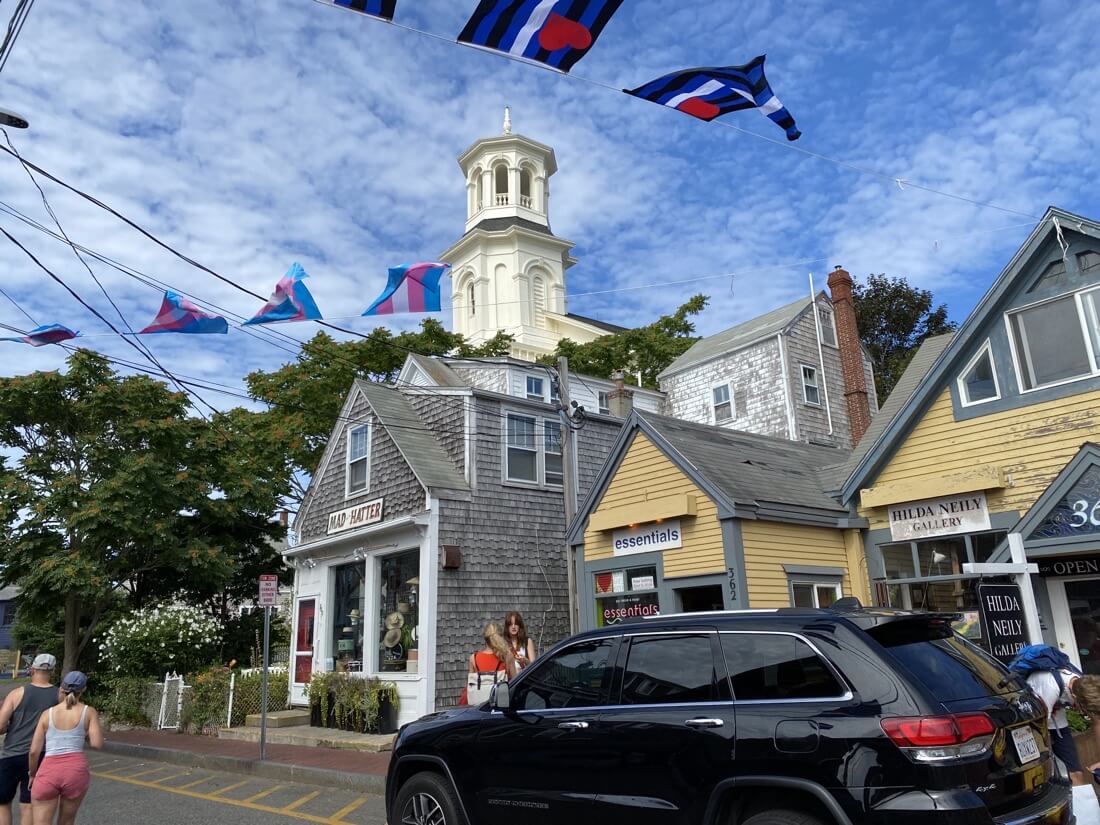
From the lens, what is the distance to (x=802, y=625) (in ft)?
15.5

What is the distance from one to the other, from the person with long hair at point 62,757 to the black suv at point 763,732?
3.18 m

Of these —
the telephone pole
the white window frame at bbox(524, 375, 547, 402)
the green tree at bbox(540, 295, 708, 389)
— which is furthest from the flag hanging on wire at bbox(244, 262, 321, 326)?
the green tree at bbox(540, 295, 708, 389)

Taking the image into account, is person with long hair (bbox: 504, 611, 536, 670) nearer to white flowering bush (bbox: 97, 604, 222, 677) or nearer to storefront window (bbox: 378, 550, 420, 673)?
storefront window (bbox: 378, 550, 420, 673)

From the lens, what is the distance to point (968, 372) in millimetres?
11648

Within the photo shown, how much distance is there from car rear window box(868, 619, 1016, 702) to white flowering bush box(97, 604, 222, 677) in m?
19.3

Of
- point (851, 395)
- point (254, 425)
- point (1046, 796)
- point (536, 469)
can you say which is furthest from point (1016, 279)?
point (254, 425)

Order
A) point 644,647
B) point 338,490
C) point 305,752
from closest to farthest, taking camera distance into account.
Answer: point 644,647 → point 305,752 → point 338,490

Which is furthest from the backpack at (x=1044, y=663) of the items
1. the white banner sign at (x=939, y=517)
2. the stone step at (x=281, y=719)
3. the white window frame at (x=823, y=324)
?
the white window frame at (x=823, y=324)

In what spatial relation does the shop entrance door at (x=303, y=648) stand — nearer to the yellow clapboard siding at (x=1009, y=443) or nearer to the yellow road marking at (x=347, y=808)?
the yellow road marking at (x=347, y=808)

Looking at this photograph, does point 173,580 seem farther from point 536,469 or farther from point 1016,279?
point 1016,279

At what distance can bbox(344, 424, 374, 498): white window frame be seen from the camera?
18.2 m

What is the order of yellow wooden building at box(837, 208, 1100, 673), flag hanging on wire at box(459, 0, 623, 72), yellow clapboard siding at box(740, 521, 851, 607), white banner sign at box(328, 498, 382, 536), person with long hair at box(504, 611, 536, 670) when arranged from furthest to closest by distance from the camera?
white banner sign at box(328, 498, 382, 536), person with long hair at box(504, 611, 536, 670), yellow clapboard siding at box(740, 521, 851, 607), yellow wooden building at box(837, 208, 1100, 673), flag hanging on wire at box(459, 0, 623, 72)

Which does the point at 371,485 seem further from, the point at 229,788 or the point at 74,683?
the point at 74,683

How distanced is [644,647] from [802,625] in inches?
42.7
